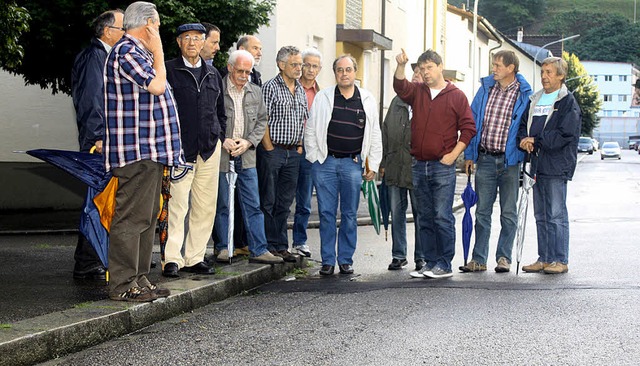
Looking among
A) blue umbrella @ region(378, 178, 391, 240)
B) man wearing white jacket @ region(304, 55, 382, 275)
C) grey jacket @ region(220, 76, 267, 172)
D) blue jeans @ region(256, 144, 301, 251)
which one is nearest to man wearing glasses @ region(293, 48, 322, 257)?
blue jeans @ region(256, 144, 301, 251)

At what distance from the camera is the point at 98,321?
6.15 meters

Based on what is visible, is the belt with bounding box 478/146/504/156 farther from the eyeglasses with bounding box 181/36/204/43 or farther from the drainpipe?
the drainpipe

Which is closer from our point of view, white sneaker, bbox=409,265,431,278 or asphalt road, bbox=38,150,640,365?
asphalt road, bbox=38,150,640,365

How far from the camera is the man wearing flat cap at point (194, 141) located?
8211mm

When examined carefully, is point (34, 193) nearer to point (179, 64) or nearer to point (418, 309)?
point (179, 64)

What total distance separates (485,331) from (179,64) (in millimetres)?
3595

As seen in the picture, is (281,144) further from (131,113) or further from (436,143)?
(131,113)

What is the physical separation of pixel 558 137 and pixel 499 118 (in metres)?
0.58

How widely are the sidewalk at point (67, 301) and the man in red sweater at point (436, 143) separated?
140cm

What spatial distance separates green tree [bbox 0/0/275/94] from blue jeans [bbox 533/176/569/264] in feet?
20.8

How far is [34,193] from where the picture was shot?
17797 mm

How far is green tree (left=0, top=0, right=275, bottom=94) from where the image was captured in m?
13.7

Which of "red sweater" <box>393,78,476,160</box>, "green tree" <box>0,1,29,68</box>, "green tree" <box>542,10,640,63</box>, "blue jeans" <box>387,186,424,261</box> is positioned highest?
"green tree" <box>542,10,640,63</box>

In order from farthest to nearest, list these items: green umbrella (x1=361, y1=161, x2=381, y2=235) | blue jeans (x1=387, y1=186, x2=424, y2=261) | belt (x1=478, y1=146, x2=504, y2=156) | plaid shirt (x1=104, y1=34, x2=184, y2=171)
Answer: green umbrella (x1=361, y1=161, x2=381, y2=235)
blue jeans (x1=387, y1=186, x2=424, y2=261)
belt (x1=478, y1=146, x2=504, y2=156)
plaid shirt (x1=104, y1=34, x2=184, y2=171)
